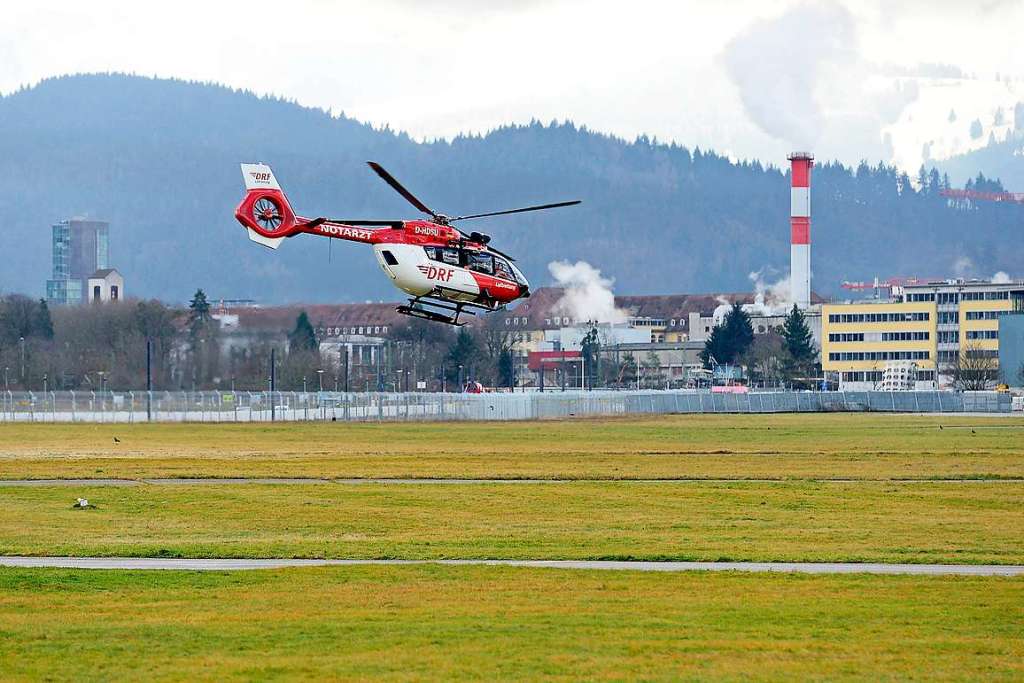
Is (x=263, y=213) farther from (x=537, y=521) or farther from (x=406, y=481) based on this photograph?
(x=537, y=521)

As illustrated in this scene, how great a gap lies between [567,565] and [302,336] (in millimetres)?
114353

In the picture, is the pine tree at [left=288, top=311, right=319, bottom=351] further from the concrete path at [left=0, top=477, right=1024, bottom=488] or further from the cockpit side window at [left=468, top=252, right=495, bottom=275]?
the concrete path at [left=0, top=477, right=1024, bottom=488]

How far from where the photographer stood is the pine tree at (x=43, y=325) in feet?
552

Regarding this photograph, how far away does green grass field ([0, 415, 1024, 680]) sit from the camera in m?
21.0

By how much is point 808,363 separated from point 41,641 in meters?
173

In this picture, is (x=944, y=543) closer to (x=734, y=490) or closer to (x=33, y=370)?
(x=734, y=490)

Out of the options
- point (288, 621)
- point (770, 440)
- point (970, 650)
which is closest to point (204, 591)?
point (288, 621)

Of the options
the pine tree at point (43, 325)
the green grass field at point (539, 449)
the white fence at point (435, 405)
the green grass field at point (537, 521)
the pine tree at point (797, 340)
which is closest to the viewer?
the green grass field at point (537, 521)

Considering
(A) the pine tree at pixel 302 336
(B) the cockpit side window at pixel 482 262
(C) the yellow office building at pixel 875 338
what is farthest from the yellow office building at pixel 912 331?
(B) the cockpit side window at pixel 482 262

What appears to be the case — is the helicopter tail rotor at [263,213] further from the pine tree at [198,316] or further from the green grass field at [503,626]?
the pine tree at [198,316]

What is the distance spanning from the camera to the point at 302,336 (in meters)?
143

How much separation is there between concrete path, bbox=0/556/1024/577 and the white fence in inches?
3440

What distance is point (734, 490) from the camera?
156 ft

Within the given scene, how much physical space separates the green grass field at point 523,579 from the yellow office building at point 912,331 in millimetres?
128046
